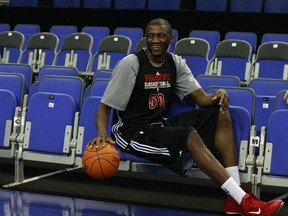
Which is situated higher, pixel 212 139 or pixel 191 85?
pixel 191 85

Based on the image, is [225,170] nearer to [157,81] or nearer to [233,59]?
[157,81]

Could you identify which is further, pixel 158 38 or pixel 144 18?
pixel 144 18

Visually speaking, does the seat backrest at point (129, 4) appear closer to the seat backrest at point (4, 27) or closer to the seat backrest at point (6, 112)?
the seat backrest at point (4, 27)

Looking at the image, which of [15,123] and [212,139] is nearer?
[212,139]

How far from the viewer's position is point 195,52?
621cm

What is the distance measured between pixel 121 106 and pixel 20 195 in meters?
0.87

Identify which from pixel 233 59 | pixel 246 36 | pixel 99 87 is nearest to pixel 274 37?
pixel 246 36

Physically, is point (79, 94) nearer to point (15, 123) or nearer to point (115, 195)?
point (15, 123)

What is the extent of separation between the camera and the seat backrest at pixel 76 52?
6739mm

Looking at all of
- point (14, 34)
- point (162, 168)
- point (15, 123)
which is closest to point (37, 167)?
point (15, 123)

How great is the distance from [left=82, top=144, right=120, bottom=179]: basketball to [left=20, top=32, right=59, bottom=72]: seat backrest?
3839 mm

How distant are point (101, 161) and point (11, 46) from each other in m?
4.35

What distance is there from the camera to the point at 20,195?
3.61 m

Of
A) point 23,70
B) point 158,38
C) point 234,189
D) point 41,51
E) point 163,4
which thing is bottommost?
point 234,189
